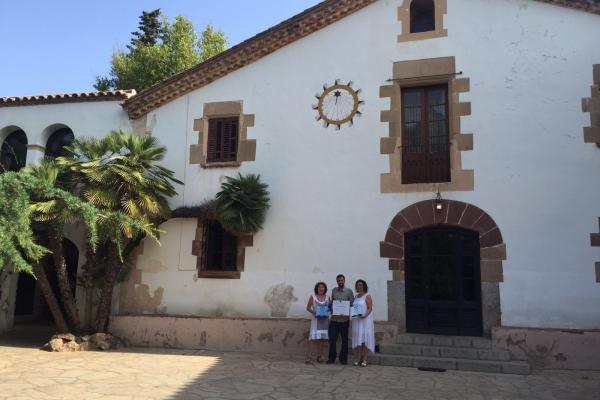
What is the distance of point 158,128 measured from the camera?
11.1 m

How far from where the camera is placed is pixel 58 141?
38.5ft

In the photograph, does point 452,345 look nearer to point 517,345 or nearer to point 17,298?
point 517,345

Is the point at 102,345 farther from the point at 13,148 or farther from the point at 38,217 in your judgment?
the point at 13,148

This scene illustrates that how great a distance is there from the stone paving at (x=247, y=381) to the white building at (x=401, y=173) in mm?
1072

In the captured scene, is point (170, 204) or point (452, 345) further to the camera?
point (170, 204)

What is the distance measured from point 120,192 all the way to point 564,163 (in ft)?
26.3

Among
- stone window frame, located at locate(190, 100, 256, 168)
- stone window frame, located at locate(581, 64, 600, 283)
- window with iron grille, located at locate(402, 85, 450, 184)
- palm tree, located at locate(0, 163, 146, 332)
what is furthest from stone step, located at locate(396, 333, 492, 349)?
palm tree, located at locate(0, 163, 146, 332)

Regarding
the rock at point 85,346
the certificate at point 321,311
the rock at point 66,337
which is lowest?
the rock at point 85,346

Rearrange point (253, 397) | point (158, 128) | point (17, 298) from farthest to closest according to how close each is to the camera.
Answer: point (17, 298), point (158, 128), point (253, 397)

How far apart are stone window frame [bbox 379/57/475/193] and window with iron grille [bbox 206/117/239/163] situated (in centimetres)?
312

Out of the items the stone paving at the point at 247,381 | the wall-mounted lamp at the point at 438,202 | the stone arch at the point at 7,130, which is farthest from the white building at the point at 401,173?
the stone arch at the point at 7,130

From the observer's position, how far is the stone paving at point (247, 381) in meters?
6.27

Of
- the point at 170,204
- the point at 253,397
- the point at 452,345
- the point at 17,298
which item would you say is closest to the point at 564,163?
the point at 452,345

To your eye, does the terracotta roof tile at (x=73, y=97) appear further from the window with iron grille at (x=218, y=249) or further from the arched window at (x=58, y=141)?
the window with iron grille at (x=218, y=249)
